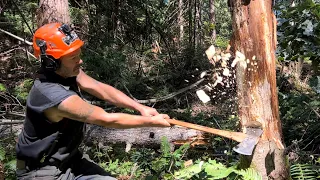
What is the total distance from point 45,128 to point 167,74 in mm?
5252

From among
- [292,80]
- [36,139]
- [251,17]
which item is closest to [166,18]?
[292,80]

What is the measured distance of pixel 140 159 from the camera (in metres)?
4.58

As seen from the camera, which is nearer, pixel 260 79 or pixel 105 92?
pixel 260 79

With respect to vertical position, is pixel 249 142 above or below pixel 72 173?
above

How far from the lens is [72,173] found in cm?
323

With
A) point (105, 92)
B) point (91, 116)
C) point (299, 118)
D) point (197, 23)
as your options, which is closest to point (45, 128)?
point (91, 116)

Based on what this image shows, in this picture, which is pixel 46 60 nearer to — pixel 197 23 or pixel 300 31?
pixel 300 31

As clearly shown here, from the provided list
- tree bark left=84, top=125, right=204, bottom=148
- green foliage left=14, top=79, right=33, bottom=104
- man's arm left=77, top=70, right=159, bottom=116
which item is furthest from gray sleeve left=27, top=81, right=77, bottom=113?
green foliage left=14, top=79, right=33, bottom=104

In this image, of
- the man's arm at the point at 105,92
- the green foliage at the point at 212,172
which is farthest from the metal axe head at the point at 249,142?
the man's arm at the point at 105,92

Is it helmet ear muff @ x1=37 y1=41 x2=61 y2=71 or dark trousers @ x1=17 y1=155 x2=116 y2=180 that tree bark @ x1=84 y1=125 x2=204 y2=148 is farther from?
helmet ear muff @ x1=37 y1=41 x2=61 y2=71

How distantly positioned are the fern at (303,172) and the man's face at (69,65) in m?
2.35

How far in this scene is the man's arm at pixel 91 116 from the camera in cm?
274

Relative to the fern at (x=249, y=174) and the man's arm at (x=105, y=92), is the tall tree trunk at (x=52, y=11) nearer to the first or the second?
the man's arm at (x=105, y=92)

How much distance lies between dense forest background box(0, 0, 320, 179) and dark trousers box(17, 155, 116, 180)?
76cm
